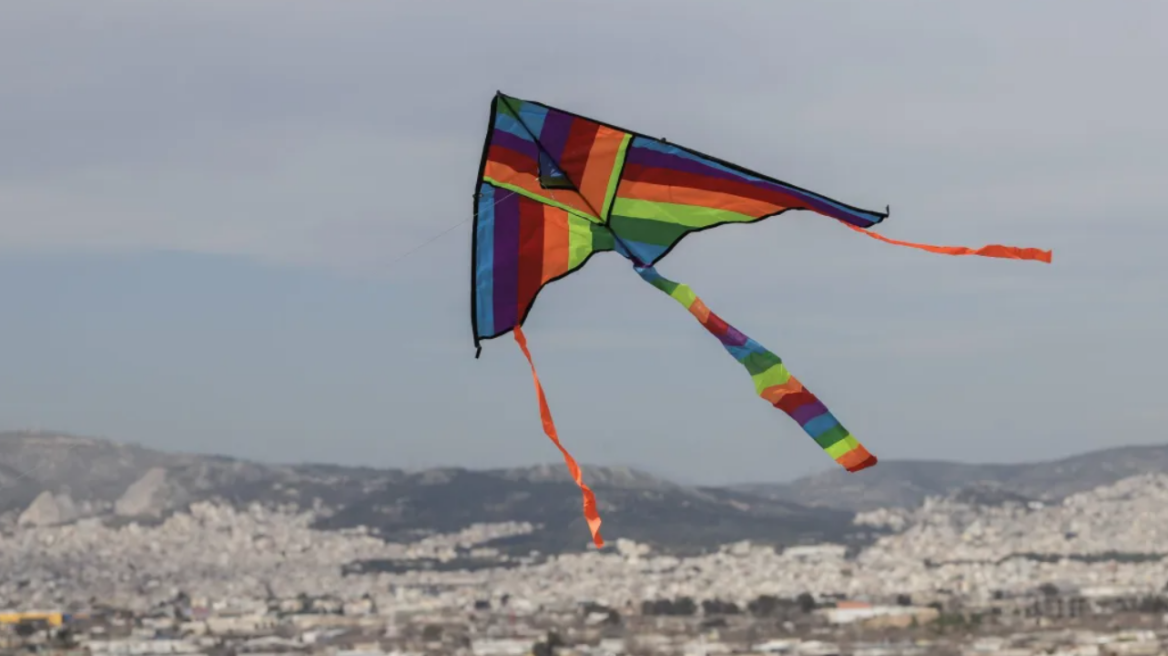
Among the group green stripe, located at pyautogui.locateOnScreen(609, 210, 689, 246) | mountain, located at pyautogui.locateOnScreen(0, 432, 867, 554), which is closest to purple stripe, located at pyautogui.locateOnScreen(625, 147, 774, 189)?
green stripe, located at pyautogui.locateOnScreen(609, 210, 689, 246)

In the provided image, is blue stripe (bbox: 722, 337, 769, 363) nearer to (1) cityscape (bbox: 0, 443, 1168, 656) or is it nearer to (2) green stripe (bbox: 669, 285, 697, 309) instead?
(2) green stripe (bbox: 669, 285, 697, 309)

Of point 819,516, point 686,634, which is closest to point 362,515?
point 686,634

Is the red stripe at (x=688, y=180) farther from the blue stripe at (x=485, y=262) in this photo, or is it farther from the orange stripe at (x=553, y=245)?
the blue stripe at (x=485, y=262)

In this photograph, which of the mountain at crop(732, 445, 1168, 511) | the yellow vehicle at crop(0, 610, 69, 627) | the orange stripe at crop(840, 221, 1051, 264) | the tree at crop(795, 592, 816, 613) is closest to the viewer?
the orange stripe at crop(840, 221, 1051, 264)

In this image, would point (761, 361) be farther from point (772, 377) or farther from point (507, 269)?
point (507, 269)

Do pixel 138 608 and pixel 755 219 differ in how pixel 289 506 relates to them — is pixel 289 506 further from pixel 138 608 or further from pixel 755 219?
pixel 755 219

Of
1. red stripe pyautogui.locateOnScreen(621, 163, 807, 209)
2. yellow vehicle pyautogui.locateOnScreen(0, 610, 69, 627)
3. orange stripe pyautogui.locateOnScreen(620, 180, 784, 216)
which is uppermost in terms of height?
red stripe pyautogui.locateOnScreen(621, 163, 807, 209)
